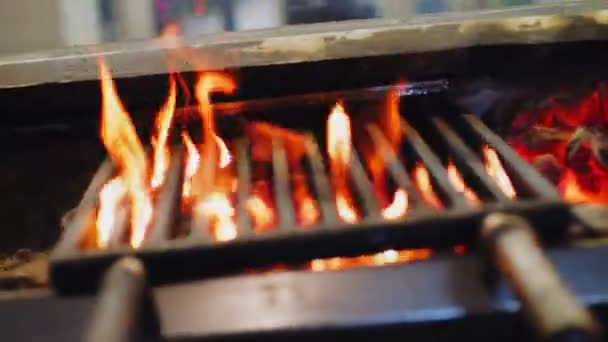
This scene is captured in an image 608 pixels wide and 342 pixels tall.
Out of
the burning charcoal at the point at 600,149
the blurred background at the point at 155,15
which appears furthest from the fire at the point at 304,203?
the blurred background at the point at 155,15

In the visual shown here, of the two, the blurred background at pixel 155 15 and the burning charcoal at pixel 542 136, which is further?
the blurred background at pixel 155 15

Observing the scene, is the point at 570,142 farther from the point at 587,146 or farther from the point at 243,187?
the point at 243,187

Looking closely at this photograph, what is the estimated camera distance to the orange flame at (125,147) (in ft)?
2.64

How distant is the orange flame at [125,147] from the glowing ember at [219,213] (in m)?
0.06

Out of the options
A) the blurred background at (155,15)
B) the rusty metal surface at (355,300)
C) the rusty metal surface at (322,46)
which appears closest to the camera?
the rusty metal surface at (355,300)

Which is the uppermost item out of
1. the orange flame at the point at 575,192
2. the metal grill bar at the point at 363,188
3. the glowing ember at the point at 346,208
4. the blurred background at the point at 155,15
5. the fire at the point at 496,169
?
the blurred background at the point at 155,15

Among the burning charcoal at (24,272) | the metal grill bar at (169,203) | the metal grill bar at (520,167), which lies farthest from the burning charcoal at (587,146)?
the burning charcoal at (24,272)

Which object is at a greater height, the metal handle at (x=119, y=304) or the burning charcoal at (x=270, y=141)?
the metal handle at (x=119, y=304)

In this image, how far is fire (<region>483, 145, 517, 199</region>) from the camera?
2.77 ft

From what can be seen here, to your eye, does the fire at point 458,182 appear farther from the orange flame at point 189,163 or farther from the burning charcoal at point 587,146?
the orange flame at point 189,163

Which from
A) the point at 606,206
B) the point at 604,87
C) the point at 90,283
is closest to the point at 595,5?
the point at 604,87

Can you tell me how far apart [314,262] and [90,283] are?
20 cm

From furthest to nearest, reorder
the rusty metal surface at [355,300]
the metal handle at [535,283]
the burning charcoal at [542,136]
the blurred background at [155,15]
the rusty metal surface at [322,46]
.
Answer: the blurred background at [155,15]
the burning charcoal at [542,136]
the rusty metal surface at [322,46]
the rusty metal surface at [355,300]
the metal handle at [535,283]

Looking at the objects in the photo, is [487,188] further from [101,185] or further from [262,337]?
[101,185]
